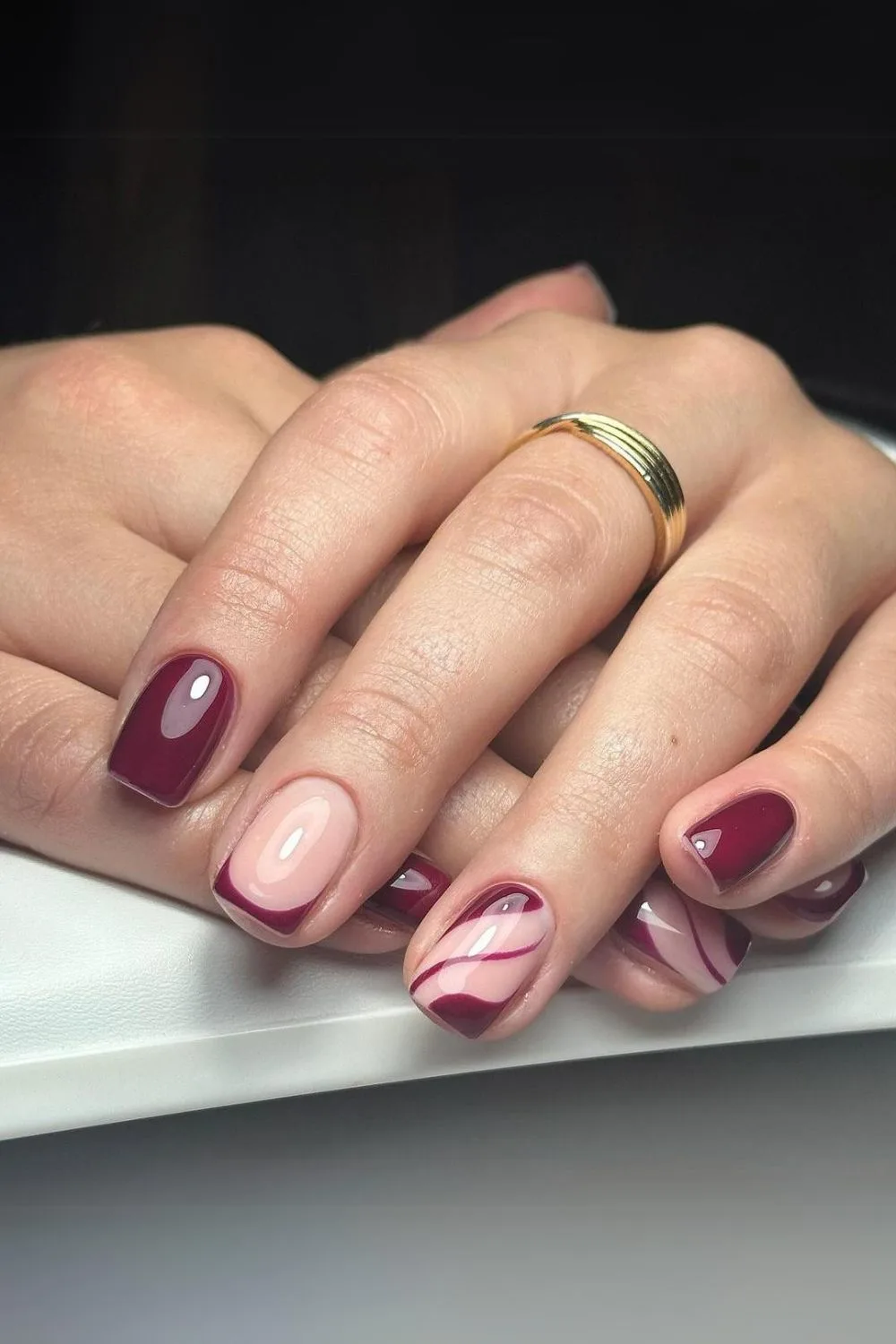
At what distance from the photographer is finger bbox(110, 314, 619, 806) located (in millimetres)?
565

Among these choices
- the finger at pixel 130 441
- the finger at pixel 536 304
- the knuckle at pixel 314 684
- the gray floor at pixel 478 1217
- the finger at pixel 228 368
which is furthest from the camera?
the finger at pixel 536 304

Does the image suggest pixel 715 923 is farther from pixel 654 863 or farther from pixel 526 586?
pixel 526 586

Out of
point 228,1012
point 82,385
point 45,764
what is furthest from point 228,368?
point 228,1012

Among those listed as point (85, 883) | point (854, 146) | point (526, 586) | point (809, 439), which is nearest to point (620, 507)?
point (526, 586)

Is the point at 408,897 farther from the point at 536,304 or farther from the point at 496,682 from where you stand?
the point at 536,304

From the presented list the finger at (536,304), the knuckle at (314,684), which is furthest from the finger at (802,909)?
the finger at (536,304)

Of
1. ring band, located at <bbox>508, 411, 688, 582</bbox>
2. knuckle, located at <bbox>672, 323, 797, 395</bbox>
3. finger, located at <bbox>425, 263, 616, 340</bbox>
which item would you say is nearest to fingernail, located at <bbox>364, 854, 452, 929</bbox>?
ring band, located at <bbox>508, 411, 688, 582</bbox>

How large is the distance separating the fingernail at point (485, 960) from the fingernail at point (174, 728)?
Result: 0.14m

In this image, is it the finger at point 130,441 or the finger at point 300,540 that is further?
the finger at point 130,441

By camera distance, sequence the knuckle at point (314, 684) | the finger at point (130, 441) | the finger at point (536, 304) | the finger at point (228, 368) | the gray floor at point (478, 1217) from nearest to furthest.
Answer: the gray floor at point (478, 1217) < the knuckle at point (314, 684) < the finger at point (130, 441) < the finger at point (228, 368) < the finger at point (536, 304)

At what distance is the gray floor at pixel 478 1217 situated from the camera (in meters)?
0.51

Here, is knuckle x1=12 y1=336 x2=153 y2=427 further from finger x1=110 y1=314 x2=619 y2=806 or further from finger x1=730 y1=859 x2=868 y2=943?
finger x1=730 y1=859 x2=868 y2=943

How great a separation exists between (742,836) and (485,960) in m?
0.12

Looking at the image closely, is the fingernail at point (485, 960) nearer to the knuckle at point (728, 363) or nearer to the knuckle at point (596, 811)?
the knuckle at point (596, 811)
